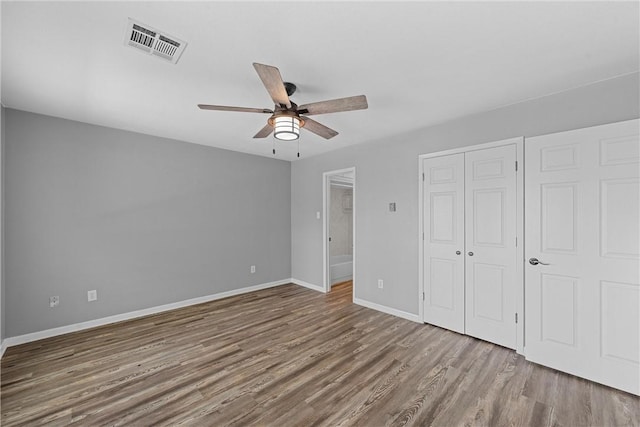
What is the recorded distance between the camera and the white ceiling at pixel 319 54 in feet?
5.00

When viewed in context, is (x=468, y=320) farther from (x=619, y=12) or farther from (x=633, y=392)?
(x=619, y=12)

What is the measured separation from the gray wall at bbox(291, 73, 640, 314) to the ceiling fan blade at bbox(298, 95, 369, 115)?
866 millimetres

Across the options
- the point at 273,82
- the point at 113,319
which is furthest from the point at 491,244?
the point at 113,319

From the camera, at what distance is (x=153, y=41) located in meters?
1.78

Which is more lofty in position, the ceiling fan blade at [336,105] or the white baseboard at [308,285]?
the ceiling fan blade at [336,105]

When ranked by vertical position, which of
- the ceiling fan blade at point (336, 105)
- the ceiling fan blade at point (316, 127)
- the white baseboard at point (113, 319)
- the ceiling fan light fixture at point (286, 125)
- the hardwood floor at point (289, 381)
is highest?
the ceiling fan blade at point (336, 105)

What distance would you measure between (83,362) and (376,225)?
3672mm

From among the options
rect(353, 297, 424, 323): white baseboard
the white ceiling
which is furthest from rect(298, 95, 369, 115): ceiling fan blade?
rect(353, 297, 424, 323): white baseboard

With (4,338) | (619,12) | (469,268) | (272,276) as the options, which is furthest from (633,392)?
(4,338)

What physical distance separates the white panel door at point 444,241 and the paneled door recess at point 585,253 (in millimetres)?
668

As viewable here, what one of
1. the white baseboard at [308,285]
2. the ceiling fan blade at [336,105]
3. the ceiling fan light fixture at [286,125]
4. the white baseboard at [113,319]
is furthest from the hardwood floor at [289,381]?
the ceiling fan blade at [336,105]

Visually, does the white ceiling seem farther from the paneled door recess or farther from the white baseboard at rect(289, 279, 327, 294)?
the white baseboard at rect(289, 279, 327, 294)

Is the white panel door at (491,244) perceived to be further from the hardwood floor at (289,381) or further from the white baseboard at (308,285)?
the white baseboard at (308,285)

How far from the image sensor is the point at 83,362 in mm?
2594
